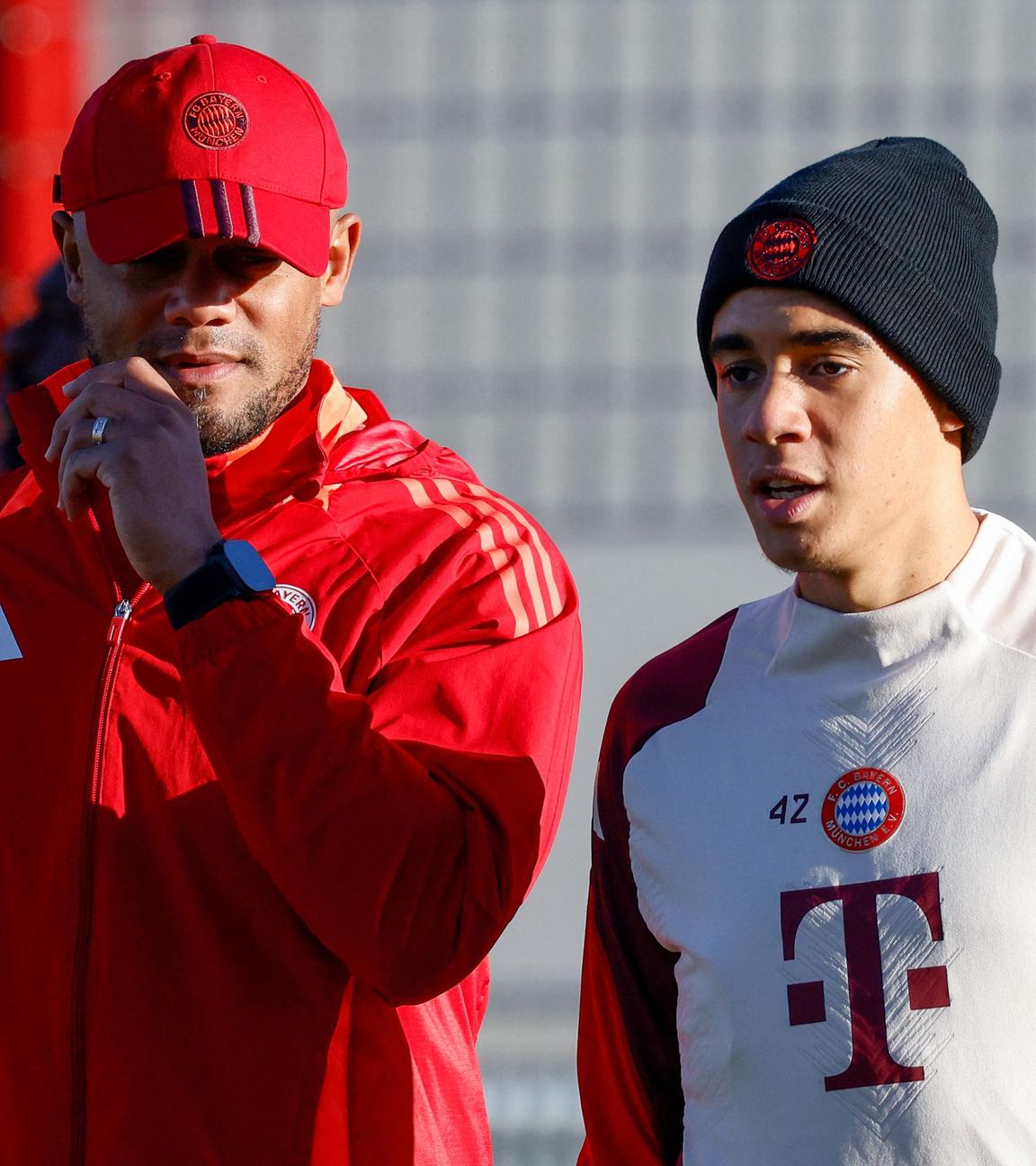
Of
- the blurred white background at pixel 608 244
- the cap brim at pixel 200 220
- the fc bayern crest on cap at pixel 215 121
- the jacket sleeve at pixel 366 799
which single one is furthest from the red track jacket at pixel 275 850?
the blurred white background at pixel 608 244

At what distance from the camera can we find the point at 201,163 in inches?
92.7

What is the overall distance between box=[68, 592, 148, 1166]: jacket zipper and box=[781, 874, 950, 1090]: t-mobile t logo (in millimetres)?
676

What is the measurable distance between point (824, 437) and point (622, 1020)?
0.63 metres

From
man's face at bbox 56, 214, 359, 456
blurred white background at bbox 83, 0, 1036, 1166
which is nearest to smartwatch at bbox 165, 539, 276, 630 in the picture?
man's face at bbox 56, 214, 359, 456

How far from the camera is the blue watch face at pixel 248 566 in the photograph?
7.02 ft

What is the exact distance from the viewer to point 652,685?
91.5 inches

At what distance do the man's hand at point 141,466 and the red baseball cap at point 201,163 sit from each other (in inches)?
7.2

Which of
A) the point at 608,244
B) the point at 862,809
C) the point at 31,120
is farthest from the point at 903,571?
the point at 31,120

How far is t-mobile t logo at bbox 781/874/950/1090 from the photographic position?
2006mm

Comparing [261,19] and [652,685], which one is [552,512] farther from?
[652,685]

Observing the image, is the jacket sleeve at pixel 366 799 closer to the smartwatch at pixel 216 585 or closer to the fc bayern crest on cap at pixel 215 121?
the smartwatch at pixel 216 585

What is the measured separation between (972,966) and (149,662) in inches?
34.2

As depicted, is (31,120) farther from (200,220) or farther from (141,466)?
(141,466)

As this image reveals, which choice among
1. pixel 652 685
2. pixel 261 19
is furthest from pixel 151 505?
pixel 261 19
